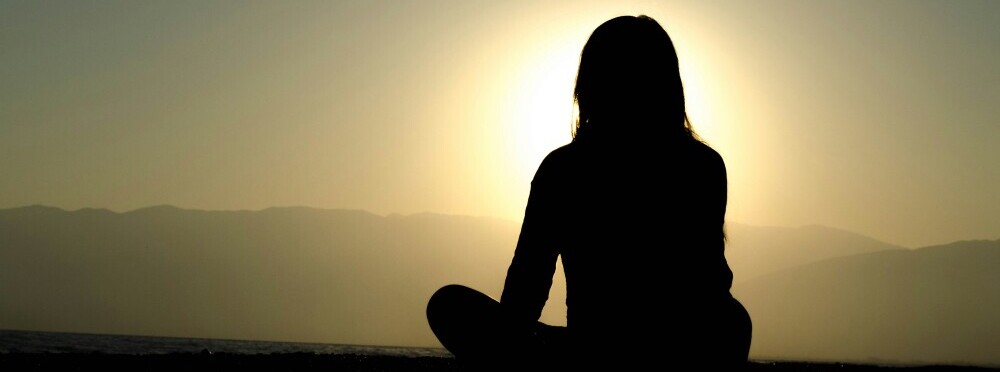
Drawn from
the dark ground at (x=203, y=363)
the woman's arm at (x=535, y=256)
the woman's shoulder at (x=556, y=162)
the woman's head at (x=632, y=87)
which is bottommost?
the dark ground at (x=203, y=363)

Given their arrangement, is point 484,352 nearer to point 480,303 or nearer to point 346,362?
point 480,303

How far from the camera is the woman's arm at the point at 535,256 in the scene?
3.71 m

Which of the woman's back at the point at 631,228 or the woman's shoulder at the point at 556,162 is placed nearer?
the woman's back at the point at 631,228

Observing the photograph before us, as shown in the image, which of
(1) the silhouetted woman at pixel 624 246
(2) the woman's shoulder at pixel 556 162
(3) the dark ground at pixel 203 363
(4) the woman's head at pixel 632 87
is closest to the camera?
(1) the silhouetted woman at pixel 624 246

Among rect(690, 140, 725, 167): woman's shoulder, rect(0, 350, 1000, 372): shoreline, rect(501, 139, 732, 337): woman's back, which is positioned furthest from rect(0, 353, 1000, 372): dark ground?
rect(690, 140, 725, 167): woman's shoulder

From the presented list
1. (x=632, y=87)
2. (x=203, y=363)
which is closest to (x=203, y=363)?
(x=203, y=363)

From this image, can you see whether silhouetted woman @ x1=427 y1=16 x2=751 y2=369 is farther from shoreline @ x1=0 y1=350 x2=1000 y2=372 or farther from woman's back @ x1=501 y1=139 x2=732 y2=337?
shoreline @ x1=0 y1=350 x2=1000 y2=372

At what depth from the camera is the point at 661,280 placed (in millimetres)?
3584

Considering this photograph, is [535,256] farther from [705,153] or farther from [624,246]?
[705,153]

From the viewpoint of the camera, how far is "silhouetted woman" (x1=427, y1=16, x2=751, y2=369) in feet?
11.7

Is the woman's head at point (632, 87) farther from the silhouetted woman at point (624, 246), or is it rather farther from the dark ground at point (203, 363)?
the dark ground at point (203, 363)

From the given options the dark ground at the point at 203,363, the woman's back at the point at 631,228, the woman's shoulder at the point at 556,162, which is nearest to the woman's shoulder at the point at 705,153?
the woman's back at the point at 631,228

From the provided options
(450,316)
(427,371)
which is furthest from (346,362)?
(450,316)

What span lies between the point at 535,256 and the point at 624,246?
0.40 m
